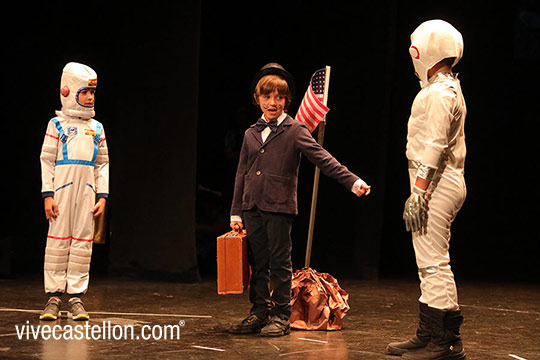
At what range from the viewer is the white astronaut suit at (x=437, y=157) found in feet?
11.7

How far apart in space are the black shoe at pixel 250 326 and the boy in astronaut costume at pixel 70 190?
829 millimetres

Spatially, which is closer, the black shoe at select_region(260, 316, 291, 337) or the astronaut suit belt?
the astronaut suit belt

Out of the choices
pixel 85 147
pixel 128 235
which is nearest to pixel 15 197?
pixel 128 235

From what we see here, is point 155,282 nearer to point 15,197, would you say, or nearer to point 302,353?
point 15,197

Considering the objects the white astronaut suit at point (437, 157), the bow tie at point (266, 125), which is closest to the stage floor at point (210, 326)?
the white astronaut suit at point (437, 157)

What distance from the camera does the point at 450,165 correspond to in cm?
367

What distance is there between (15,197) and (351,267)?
9.15ft

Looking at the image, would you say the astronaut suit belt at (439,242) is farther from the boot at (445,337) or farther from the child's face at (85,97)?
the child's face at (85,97)

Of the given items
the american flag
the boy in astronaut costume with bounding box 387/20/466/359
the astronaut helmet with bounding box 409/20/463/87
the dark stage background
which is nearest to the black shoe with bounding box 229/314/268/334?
the boy in astronaut costume with bounding box 387/20/466/359

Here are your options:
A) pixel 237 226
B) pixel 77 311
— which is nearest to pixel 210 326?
pixel 237 226

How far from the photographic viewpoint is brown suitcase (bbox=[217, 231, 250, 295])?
4199mm

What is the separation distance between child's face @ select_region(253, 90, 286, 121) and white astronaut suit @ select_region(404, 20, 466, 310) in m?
0.80

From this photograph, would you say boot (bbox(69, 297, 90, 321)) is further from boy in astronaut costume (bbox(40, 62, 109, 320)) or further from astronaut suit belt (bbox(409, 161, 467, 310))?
astronaut suit belt (bbox(409, 161, 467, 310))

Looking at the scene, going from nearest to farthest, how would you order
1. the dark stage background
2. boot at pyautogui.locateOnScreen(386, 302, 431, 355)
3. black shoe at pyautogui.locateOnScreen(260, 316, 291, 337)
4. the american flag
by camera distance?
boot at pyautogui.locateOnScreen(386, 302, 431, 355), black shoe at pyautogui.locateOnScreen(260, 316, 291, 337), the american flag, the dark stage background
